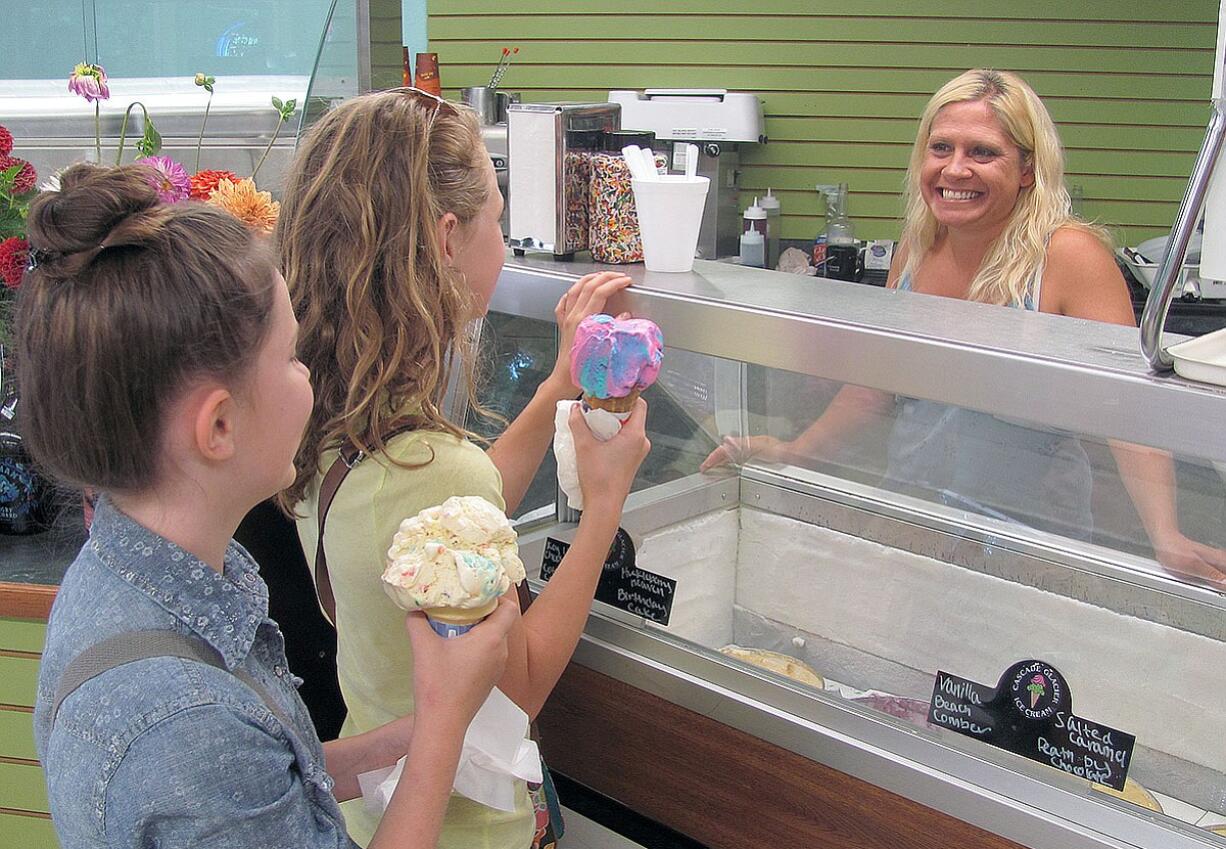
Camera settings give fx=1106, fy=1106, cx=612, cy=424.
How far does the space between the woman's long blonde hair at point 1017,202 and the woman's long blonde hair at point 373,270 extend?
4.99 ft

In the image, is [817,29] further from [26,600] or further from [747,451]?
[26,600]

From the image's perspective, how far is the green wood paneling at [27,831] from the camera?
2.14m

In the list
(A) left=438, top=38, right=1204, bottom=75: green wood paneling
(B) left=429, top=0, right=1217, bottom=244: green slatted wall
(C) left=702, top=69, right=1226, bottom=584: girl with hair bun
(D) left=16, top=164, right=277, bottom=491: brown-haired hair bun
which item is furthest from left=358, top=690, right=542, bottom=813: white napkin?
(A) left=438, top=38, right=1204, bottom=75: green wood paneling

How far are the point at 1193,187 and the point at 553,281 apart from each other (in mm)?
936

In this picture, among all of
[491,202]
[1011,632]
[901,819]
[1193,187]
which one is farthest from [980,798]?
[491,202]

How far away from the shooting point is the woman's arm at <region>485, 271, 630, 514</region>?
163 cm

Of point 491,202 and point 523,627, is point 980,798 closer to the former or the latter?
point 523,627

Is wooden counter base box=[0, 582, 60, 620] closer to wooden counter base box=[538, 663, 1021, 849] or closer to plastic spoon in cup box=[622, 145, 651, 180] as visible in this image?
wooden counter base box=[538, 663, 1021, 849]

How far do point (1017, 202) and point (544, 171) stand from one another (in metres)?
1.34

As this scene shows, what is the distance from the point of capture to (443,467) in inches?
50.4

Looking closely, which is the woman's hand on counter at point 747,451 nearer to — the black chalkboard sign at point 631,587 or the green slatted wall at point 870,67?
the black chalkboard sign at point 631,587

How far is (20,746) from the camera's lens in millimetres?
2113

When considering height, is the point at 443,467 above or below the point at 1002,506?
above

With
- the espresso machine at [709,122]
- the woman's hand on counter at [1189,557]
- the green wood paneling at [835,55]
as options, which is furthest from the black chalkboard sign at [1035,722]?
the green wood paneling at [835,55]
